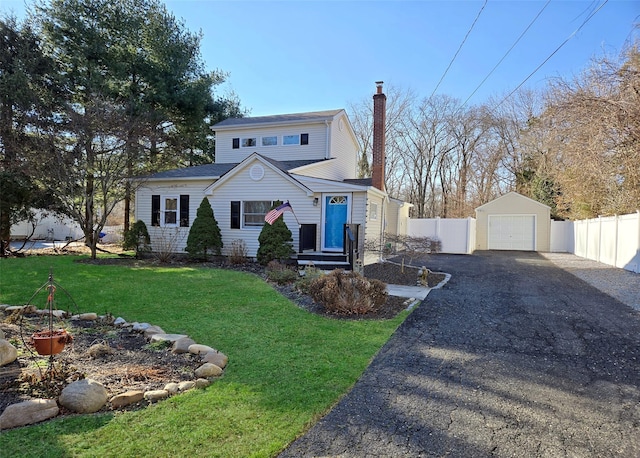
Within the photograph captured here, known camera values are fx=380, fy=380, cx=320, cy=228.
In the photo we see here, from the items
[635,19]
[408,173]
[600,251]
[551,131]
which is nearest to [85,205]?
[551,131]

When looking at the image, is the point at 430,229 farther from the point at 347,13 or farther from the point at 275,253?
the point at 347,13

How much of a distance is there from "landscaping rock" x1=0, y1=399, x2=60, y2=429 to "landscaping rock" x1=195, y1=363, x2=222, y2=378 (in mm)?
1180

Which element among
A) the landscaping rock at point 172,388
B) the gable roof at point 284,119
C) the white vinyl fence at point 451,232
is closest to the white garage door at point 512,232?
the white vinyl fence at point 451,232

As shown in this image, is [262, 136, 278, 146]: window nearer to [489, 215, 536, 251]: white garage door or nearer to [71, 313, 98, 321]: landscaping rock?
[71, 313, 98, 321]: landscaping rock

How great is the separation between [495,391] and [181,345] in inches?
137

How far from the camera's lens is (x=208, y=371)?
381 centimetres

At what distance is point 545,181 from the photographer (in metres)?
26.4

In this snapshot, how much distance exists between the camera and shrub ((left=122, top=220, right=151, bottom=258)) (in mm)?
14711

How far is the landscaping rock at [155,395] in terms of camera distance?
10.7 ft

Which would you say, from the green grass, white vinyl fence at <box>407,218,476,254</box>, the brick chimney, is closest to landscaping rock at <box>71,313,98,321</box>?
the green grass

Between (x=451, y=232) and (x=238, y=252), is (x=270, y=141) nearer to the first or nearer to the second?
(x=238, y=252)

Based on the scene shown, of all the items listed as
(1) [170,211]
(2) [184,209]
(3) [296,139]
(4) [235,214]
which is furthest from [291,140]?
(1) [170,211]

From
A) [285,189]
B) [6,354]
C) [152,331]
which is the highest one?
[285,189]

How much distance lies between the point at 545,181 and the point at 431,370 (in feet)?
88.3
